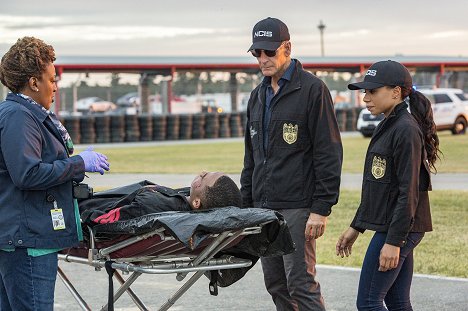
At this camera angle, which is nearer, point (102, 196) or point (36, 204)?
point (36, 204)

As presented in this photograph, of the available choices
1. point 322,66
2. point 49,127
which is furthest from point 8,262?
point 322,66

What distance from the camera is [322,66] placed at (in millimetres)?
51031

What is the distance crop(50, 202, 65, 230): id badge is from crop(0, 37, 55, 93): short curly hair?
0.63 m

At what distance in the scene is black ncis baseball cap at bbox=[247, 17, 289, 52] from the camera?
589 centimetres

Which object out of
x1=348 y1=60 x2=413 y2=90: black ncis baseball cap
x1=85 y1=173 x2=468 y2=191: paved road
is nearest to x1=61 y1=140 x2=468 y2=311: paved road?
x1=348 y1=60 x2=413 y2=90: black ncis baseball cap

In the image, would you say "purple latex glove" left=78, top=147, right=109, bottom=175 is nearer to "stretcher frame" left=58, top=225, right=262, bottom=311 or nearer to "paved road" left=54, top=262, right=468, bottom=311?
"stretcher frame" left=58, top=225, right=262, bottom=311

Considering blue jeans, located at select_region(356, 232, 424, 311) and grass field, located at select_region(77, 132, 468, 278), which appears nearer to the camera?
blue jeans, located at select_region(356, 232, 424, 311)

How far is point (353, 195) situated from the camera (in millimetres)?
15992

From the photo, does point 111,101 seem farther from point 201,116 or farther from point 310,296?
point 310,296

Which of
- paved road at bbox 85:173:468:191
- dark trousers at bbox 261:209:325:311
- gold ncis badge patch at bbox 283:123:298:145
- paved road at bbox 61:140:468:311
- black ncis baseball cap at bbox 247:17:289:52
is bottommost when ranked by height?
paved road at bbox 85:173:468:191

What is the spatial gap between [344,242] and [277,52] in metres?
1.16

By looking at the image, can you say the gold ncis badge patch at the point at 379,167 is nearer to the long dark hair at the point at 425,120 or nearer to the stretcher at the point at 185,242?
the long dark hair at the point at 425,120

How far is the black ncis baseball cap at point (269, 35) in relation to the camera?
232 inches

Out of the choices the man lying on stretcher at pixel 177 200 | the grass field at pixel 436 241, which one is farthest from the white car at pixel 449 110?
the man lying on stretcher at pixel 177 200
